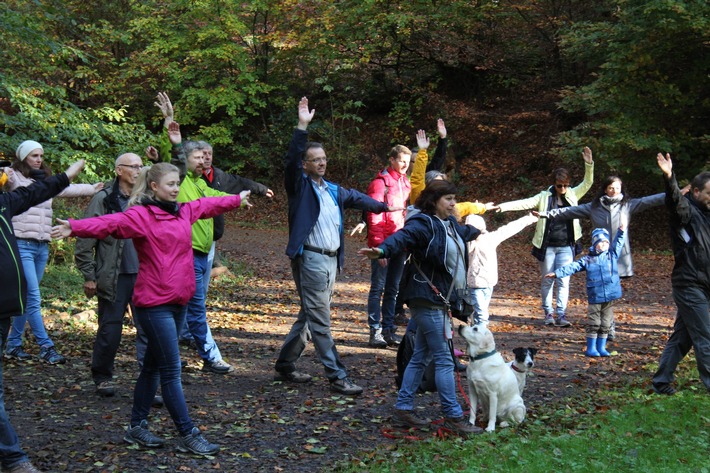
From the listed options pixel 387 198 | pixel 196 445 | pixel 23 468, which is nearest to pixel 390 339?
pixel 387 198

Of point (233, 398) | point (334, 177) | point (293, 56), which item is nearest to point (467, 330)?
point (233, 398)

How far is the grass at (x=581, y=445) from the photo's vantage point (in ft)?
16.7

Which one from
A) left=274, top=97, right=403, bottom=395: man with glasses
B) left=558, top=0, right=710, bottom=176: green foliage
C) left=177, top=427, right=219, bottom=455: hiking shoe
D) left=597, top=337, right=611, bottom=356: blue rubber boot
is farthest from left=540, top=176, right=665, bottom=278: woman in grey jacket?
left=558, top=0, right=710, bottom=176: green foliage

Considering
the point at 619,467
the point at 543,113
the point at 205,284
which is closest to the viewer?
the point at 619,467

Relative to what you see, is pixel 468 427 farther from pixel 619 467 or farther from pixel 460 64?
pixel 460 64

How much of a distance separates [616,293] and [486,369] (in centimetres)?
326

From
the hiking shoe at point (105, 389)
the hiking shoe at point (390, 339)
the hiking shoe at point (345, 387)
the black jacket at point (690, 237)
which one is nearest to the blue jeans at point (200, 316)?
the hiking shoe at point (105, 389)

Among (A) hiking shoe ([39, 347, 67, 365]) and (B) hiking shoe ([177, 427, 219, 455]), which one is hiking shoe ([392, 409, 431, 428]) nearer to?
(B) hiking shoe ([177, 427, 219, 455])

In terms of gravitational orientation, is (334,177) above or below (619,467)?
above

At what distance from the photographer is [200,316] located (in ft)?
24.6

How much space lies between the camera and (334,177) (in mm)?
25469

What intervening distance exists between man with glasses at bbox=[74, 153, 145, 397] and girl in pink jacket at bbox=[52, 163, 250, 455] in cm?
122

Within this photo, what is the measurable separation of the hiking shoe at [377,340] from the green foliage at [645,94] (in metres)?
10.2

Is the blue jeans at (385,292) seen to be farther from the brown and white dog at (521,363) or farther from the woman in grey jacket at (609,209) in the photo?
the brown and white dog at (521,363)
